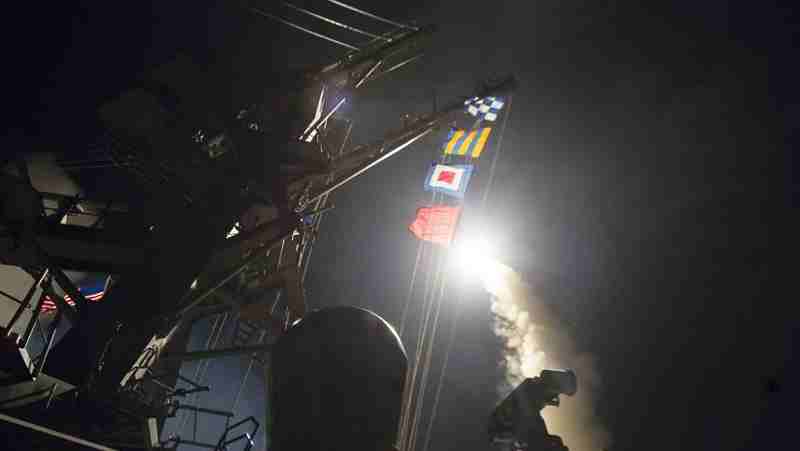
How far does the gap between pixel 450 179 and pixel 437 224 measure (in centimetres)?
289

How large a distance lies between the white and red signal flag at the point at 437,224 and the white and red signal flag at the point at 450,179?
6.08ft

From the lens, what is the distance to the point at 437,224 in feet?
68.3

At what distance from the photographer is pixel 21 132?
563 inches

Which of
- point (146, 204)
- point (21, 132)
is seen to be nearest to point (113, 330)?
point (146, 204)

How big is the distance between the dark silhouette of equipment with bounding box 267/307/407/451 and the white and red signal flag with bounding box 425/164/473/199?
13.8 metres

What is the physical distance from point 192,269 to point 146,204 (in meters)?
3.55

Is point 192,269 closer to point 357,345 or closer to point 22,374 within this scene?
point 22,374

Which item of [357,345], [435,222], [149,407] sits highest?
[435,222]

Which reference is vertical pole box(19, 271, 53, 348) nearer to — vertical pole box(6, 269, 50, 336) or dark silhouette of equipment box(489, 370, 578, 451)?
vertical pole box(6, 269, 50, 336)

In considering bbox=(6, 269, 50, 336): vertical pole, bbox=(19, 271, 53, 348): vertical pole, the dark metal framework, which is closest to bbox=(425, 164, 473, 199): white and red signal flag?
the dark metal framework

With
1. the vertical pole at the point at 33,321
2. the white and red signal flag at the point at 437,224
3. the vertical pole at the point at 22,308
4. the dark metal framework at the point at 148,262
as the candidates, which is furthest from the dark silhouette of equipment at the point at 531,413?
the white and red signal flag at the point at 437,224

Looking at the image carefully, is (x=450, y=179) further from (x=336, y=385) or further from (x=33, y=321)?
(x=33, y=321)

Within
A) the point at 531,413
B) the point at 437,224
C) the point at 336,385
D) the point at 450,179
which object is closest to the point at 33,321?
the point at 336,385

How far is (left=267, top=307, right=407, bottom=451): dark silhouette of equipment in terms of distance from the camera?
4.87 m
